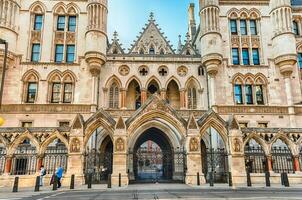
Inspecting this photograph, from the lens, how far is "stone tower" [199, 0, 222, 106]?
→ 25438 millimetres

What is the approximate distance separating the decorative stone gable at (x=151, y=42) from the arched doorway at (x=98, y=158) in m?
11.5

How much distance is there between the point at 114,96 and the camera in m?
26.0

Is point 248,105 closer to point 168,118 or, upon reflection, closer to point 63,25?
point 168,118

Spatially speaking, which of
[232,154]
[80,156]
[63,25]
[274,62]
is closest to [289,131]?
[232,154]

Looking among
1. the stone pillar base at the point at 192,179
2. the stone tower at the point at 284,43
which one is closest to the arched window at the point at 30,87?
the stone pillar base at the point at 192,179

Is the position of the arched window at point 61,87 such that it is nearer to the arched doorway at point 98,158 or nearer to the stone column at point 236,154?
the arched doorway at point 98,158

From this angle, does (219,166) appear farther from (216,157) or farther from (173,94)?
(173,94)

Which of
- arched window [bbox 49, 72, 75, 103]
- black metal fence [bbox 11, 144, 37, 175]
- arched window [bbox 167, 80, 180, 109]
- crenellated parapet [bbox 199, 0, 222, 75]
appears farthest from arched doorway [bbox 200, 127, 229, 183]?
black metal fence [bbox 11, 144, 37, 175]

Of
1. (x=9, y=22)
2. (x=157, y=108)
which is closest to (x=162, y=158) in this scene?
(x=157, y=108)

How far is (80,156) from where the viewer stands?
60.0ft

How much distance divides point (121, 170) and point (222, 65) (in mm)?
14901

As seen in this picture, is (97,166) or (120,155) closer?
(120,155)

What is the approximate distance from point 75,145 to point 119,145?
3056 mm

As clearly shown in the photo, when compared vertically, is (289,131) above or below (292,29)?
below
